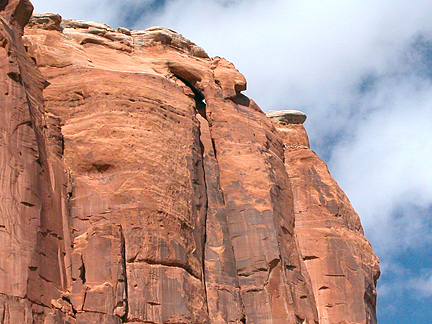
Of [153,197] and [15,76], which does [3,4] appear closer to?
[15,76]

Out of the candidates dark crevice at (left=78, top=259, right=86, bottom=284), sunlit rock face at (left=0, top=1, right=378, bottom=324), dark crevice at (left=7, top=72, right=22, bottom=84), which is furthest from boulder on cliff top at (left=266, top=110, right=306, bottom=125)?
dark crevice at (left=78, top=259, right=86, bottom=284)

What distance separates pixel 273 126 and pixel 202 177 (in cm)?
600

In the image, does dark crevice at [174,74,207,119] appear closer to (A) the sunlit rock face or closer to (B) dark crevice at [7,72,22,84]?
(A) the sunlit rock face

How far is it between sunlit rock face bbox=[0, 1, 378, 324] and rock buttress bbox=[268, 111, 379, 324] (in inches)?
1.9

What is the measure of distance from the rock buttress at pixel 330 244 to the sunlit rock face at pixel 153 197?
0.05 meters

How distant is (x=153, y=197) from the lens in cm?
2392

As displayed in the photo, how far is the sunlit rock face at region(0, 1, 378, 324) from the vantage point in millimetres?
21375

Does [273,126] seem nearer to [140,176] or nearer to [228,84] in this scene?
[228,84]

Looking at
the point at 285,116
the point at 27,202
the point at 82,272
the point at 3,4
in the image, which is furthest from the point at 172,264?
the point at 285,116

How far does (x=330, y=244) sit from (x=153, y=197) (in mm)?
8283

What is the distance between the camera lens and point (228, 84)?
101 feet

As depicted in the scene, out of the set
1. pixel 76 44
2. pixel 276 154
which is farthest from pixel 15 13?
pixel 276 154

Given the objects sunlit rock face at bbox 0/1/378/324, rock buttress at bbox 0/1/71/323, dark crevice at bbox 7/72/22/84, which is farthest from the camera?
dark crevice at bbox 7/72/22/84

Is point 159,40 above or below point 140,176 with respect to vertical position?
above
